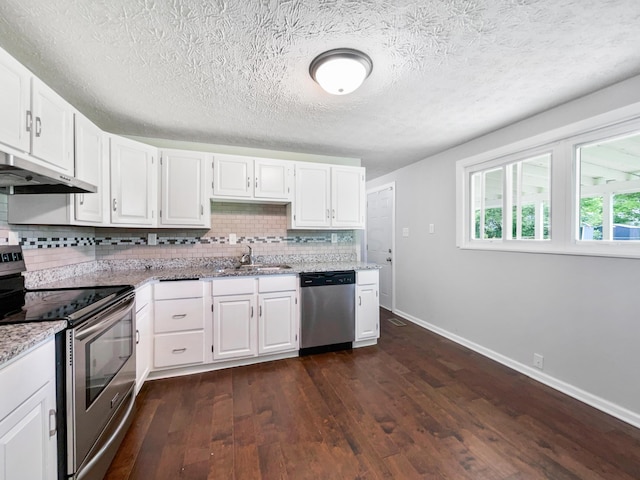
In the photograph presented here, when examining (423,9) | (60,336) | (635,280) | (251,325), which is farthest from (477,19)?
(251,325)

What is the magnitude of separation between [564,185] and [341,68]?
2.05m

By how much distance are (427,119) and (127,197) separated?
2.82 metres

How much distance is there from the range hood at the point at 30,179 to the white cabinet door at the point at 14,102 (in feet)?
0.46

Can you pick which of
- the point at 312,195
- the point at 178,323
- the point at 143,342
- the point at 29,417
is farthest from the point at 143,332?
the point at 312,195

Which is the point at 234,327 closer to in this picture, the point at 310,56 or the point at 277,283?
the point at 277,283

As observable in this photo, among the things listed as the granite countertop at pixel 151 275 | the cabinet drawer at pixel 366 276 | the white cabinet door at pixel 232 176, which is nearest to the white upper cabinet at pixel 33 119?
the granite countertop at pixel 151 275

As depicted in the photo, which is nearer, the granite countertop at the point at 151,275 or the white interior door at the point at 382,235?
the granite countertop at the point at 151,275

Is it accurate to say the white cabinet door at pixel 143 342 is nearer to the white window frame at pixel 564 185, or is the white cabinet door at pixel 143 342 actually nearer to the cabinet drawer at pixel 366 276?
the cabinet drawer at pixel 366 276

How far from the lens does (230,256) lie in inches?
124

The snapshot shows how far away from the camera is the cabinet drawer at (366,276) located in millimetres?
3033

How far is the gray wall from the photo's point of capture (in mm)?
1887

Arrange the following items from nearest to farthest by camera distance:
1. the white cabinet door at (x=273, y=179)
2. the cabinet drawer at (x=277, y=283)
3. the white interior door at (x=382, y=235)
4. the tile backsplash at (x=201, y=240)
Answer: the tile backsplash at (x=201, y=240), the cabinet drawer at (x=277, y=283), the white cabinet door at (x=273, y=179), the white interior door at (x=382, y=235)

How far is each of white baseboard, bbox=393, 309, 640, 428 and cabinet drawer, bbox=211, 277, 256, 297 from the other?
2455mm

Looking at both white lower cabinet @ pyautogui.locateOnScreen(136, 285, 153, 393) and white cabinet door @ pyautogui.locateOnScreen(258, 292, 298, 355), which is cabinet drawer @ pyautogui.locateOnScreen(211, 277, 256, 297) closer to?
white cabinet door @ pyautogui.locateOnScreen(258, 292, 298, 355)
